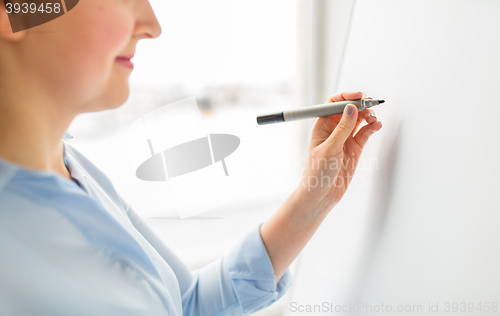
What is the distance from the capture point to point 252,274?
0.54 metres

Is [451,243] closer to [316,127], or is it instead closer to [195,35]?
[316,127]

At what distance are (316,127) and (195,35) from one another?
0.40m

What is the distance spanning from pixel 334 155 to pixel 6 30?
0.40 m

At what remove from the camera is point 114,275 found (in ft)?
1.14

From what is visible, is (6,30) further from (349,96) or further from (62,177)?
(349,96)

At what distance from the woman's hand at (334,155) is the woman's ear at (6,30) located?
0.37 metres

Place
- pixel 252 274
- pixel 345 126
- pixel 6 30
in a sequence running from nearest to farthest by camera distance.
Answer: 1. pixel 6 30
2. pixel 345 126
3. pixel 252 274

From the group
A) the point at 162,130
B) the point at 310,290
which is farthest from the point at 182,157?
the point at 310,290

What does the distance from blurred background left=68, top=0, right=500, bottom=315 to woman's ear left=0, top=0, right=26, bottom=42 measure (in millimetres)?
410

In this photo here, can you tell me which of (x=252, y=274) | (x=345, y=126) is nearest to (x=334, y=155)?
(x=345, y=126)

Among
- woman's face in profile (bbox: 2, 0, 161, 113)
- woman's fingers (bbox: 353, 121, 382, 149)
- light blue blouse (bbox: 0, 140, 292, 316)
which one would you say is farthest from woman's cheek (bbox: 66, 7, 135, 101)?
woman's fingers (bbox: 353, 121, 382, 149)

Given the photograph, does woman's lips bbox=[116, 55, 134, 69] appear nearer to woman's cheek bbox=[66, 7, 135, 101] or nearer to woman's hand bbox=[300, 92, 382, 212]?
woman's cheek bbox=[66, 7, 135, 101]

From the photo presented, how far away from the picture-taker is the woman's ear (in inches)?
10.9

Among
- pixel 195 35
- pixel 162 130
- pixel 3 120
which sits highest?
pixel 195 35
